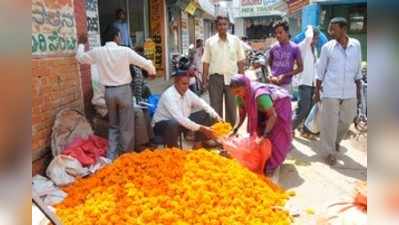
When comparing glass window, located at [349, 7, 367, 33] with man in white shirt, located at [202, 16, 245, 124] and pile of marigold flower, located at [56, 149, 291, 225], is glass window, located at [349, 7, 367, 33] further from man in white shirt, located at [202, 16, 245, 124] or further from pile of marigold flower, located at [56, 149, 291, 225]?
pile of marigold flower, located at [56, 149, 291, 225]

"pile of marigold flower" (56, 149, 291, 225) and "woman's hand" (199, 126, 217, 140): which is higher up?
"woman's hand" (199, 126, 217, 140)

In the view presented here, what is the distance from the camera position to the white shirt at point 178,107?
217 inches

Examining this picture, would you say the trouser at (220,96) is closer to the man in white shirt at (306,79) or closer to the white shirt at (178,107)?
the white shirt at (178,107)

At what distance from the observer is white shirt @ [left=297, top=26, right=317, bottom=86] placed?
22.9 feet

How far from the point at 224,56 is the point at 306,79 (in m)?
1.32

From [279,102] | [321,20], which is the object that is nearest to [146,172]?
[279,102]

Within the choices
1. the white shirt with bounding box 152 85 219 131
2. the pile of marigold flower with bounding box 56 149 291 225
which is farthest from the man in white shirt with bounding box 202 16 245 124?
the pile of marigold flower with bounding box 56 149 291 225

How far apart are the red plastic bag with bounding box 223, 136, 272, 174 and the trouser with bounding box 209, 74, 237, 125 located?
154cm

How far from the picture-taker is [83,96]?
6.31 meters

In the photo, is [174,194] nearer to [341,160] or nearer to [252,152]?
[252,152]

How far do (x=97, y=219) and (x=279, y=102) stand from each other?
2457 millimetres

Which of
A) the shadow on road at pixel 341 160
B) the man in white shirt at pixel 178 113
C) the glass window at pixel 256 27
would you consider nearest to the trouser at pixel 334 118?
the shadow on road at pixel 341 160

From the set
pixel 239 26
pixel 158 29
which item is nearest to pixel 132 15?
pixel 158 29

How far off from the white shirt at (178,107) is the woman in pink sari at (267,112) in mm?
567
